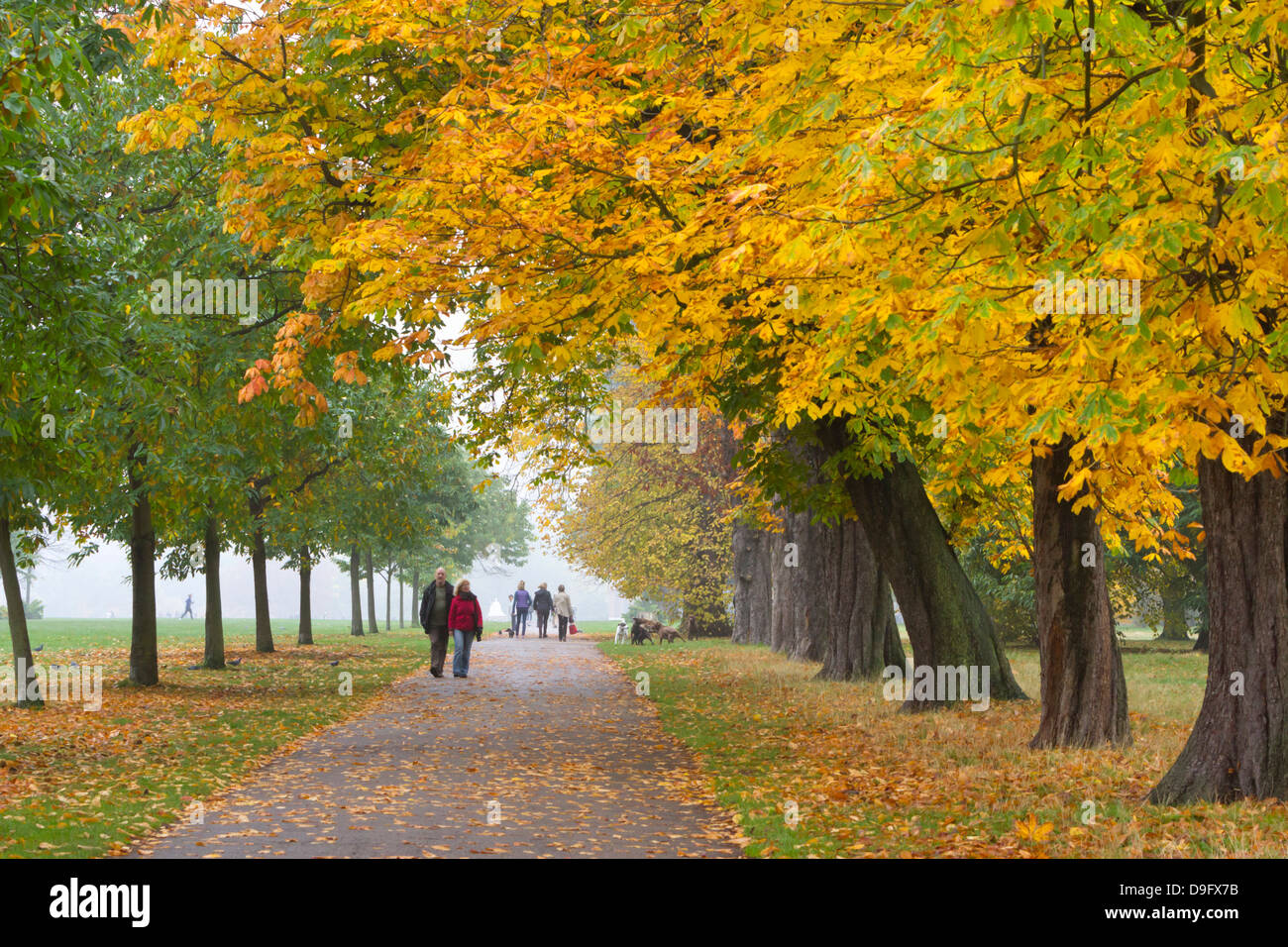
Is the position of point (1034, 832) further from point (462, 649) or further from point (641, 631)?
point (641, 631)

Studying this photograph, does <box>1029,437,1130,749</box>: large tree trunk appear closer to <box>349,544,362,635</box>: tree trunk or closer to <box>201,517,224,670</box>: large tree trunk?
<box>201,517,224,670</box>: large tree trunk

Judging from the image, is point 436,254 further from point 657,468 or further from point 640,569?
point 640,569

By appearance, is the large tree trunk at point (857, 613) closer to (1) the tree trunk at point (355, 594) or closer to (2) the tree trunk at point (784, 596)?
(2) the tree trunk at point (784, 596)

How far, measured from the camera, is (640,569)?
3894 cm

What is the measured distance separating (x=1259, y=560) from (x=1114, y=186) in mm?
3686

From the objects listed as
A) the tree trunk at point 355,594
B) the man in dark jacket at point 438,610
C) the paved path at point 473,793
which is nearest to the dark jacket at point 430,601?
the man in dark jacket at point 438,610

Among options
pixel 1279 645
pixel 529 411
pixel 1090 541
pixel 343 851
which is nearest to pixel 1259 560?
pixel 1279 645

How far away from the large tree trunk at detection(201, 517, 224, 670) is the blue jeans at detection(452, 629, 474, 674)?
444 cm

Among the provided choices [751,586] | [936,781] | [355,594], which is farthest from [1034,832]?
[355,594]

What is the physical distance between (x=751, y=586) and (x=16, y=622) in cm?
2439

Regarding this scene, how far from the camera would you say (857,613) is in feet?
64.5

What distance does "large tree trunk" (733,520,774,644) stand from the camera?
35000 millimetres

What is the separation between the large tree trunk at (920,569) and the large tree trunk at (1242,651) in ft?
20.9

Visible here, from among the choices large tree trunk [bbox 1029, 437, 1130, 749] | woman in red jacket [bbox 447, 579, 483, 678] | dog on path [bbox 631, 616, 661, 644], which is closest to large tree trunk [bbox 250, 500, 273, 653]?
woman in red jacket [bbox 447, 579, 483, 678]
